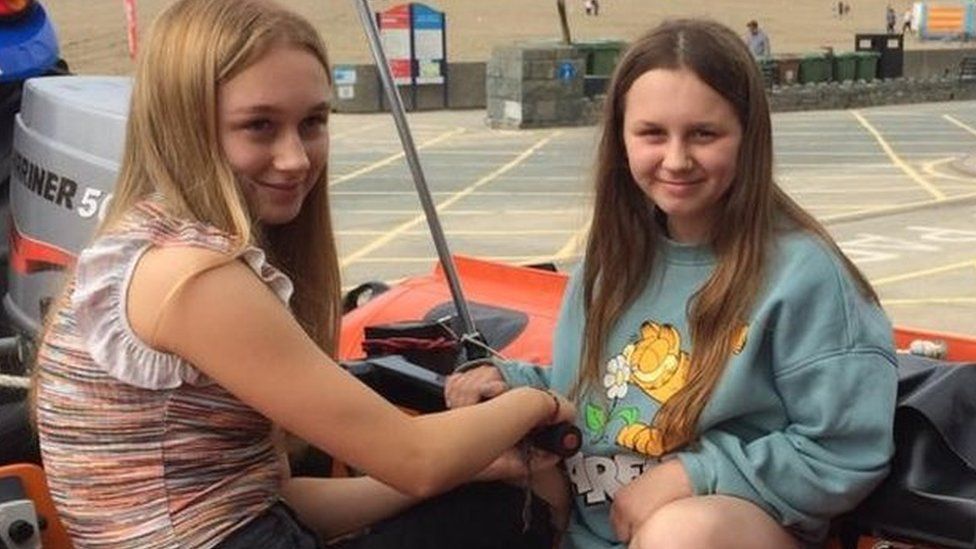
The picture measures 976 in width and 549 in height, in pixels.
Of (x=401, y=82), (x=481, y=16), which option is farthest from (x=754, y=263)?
(x=481, y=16)

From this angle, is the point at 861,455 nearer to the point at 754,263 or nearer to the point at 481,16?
the point at 754,263

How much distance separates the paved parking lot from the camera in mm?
8602

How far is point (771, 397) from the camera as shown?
6.28 feet

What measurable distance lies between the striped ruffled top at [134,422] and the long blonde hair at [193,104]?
4 centimetres

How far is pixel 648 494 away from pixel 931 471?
385 millimetres

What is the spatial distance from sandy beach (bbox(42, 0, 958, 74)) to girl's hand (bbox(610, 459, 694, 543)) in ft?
86.4

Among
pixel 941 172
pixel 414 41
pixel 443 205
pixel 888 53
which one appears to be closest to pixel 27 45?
pixel 443 205

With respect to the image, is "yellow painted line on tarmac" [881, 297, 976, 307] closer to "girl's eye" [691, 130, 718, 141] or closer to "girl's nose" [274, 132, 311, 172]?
"girl's eye" [691, 130, 718, 141]

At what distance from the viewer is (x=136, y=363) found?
1.61 meters

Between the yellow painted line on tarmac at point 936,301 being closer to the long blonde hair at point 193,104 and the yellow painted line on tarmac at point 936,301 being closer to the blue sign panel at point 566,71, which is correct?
the long blonde hair at point 193,104

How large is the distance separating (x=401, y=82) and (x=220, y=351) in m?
22.5

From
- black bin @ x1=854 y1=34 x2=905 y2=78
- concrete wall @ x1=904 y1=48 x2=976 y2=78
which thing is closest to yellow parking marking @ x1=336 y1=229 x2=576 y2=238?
black bin @ x1=854 y1=34 x2=905 y2=78

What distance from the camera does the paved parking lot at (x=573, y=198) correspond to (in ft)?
28.2

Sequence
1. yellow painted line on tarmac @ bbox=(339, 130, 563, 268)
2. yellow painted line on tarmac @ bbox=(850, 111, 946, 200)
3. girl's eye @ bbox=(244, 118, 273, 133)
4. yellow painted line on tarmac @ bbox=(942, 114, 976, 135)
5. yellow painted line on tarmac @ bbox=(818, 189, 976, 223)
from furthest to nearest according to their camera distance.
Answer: yellow painted line on tarmac @ bbox=(942, 114, 976, 135)
yellow painted line on tarmac @ bbox=(850, 111, 946, 200)
yellow painted line on tarmac @ bbox=(818, 189, 976, 223)
yellow painted line on tarmac @ bbox=(339, 130, 563, 268)
girl's eye @ bbox=(244, 118, 273, 133)
